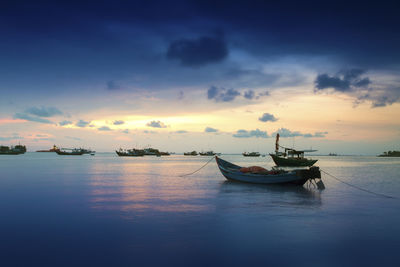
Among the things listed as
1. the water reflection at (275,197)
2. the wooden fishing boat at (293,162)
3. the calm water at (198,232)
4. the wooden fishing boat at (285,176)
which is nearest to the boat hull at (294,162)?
the wooden fishing boat at (293,162)

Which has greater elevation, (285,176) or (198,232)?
(285,176)

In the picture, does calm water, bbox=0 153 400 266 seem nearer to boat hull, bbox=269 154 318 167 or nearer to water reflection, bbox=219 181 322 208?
water reflection, bbox=219 181 322 208

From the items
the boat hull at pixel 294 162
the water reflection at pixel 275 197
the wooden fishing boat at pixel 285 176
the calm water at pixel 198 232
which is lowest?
the calm water at pixel 198 232

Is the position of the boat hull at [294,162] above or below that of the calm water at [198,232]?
above

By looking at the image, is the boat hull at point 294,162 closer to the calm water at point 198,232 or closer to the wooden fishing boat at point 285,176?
the wooden fishing boat at point 285,176

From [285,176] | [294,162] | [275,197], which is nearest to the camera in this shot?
[275,197]

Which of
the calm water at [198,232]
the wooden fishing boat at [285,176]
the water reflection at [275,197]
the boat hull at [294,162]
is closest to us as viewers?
the calm water at [198,232]

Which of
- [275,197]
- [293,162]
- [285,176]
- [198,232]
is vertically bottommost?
[198,232]

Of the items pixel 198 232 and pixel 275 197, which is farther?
pixel 275 197

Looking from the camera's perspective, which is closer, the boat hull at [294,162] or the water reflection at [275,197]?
the water reflection at [275,197]

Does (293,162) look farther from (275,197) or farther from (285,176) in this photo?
(275,197)

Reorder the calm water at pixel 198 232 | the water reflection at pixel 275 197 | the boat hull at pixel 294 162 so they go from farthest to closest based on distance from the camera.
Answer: the boat hull at pixel 294 162, the water reflection at pixel 275 197, the calm water at pixel 198 232

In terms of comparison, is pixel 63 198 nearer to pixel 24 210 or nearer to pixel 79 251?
pixel 24 210

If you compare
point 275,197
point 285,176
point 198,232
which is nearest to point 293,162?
point 285,176
